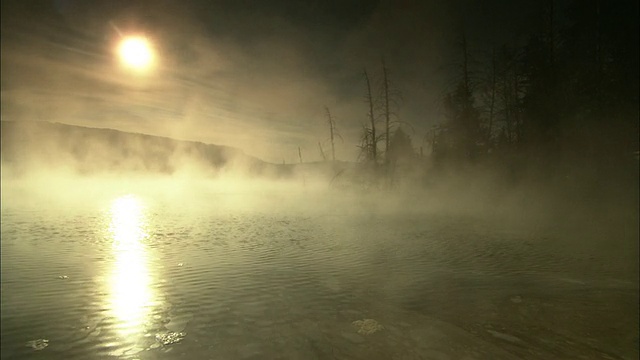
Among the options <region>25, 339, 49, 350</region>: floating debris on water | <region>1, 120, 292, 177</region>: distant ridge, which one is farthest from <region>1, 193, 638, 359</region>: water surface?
<region>1, 120, 292, 177</region>: distant ridge

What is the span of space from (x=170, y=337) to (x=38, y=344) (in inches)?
74.8

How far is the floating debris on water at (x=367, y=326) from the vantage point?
5.20 meters

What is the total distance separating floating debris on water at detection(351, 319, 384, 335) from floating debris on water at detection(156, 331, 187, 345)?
9.10ft

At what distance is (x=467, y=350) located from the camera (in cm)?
454

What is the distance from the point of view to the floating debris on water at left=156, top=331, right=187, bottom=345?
189 inches

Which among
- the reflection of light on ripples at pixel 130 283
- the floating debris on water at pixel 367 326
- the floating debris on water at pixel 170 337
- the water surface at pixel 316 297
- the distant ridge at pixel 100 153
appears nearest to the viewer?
the water surface at pixel 316 297

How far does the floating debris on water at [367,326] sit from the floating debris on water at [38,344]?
15.4 ft

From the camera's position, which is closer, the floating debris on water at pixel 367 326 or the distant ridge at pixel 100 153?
the floating debris on water at pixel 367 326

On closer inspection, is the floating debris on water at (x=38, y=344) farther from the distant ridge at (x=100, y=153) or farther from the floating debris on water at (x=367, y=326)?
the distant ridge at (x=100, y=153)

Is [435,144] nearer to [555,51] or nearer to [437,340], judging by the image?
[555,51]

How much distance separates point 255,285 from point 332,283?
72.2 inches

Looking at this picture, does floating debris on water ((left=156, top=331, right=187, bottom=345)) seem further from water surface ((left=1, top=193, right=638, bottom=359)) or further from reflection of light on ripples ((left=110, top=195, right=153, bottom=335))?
reflection of light on ripples ((left=110, top=195, right=153, bottom=335))

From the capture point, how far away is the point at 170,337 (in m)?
4.93

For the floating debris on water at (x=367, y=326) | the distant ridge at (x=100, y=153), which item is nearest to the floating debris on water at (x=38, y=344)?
the floating debris on water at (x=367, y=326)
